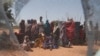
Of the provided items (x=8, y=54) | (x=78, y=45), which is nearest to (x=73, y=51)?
(x=78, y=45)

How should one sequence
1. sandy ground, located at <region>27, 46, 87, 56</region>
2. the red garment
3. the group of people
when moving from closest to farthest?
sandy ground, located at <region>27, 46, 87, 56</region> → the group of people → the red garment

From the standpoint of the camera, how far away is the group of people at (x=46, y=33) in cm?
1165

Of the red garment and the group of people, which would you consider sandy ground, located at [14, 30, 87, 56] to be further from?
the red garment

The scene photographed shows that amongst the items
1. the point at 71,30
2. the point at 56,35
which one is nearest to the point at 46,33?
the point at 56,35

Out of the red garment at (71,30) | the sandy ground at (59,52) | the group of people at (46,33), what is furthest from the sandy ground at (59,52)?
the red garment at (71,30)

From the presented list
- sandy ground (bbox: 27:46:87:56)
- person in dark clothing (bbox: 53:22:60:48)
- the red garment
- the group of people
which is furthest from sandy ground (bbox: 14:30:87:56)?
the red garment

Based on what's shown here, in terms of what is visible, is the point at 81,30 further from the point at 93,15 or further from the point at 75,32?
the point at 93,15

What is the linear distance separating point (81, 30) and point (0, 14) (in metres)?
8.02

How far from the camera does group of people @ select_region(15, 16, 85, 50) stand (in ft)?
38.2

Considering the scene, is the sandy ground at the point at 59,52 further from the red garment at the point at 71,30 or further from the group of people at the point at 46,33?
the red garment at the point at 71,30

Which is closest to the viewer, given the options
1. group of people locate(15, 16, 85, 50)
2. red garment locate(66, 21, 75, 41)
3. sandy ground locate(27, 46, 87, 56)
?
sandy ground locate(27, 46, 87, 56)

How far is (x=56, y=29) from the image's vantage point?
12.4 metres

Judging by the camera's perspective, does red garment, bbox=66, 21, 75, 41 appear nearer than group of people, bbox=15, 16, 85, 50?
No

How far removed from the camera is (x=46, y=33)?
12219 millimetres
